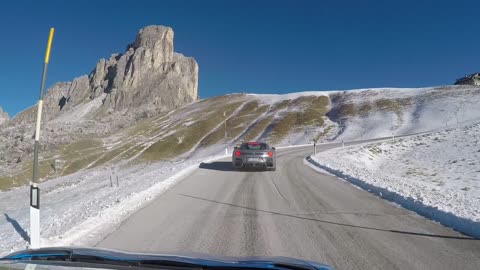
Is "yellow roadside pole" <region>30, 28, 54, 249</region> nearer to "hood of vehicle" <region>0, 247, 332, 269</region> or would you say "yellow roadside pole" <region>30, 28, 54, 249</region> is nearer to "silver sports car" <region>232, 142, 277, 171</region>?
"hood of vehicle" <region>0, 247, 332, 269</region>

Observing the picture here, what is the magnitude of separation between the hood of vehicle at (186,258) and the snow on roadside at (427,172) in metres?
4.75

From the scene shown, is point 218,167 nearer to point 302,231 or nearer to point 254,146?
point 254,146

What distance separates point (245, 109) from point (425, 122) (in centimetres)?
5945

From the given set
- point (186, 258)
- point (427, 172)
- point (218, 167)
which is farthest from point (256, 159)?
point (186, 258)

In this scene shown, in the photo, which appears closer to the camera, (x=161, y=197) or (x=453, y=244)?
(x=453, y=244)

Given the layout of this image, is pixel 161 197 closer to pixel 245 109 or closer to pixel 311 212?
pixel 311 212

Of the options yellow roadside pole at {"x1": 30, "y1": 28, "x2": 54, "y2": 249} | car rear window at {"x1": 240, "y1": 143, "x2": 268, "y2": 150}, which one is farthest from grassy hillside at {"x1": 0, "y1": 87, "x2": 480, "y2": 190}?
yellow roadside pole at {"x1": 30, "y1": 28, "x2": 54, "y2": 249}

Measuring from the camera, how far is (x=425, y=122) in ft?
210

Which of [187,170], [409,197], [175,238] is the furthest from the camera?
[187,170]

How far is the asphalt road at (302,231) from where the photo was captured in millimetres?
5289

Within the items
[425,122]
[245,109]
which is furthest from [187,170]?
[245,109]

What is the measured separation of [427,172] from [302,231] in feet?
57.1

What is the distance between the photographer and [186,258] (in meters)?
3.30

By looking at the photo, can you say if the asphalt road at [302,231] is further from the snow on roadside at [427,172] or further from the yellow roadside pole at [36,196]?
the yellow roadside pole at [36,196]
